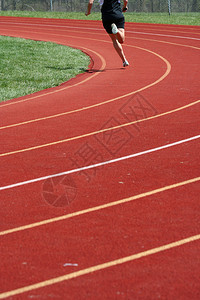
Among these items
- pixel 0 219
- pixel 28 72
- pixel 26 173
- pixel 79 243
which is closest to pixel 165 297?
pixel 79 243

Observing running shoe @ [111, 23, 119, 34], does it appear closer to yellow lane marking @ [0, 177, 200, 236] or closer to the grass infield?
the grass infield

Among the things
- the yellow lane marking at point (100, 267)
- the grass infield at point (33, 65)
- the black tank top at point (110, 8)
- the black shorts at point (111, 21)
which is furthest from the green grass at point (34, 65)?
the yellow lane marking at point (100, 267)

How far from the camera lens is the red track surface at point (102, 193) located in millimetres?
A: 3744

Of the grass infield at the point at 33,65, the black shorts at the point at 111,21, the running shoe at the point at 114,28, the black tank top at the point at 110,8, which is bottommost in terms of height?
the grass infield at the point at 33,65

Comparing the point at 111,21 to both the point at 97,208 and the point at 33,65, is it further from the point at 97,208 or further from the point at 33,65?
the point at 97,208

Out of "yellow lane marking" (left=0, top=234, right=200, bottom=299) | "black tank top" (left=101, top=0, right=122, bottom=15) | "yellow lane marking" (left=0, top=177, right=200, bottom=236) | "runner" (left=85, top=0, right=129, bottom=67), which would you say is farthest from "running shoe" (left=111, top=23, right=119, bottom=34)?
"yellow lane marking" (left=0, top=234, right=200, bottom=299)

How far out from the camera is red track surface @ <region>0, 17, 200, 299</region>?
3.74m

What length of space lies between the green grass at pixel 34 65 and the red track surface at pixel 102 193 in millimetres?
825

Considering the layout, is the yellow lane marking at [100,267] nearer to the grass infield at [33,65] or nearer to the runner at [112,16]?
the grass infield at [33,65]

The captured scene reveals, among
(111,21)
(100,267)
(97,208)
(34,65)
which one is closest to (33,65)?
(34,65)

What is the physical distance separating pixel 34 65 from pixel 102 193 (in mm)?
9283

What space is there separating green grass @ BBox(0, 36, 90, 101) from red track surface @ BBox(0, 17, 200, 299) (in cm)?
82

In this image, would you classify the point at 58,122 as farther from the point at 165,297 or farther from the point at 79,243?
the point at 165,297

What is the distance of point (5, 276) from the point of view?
3.80 m
